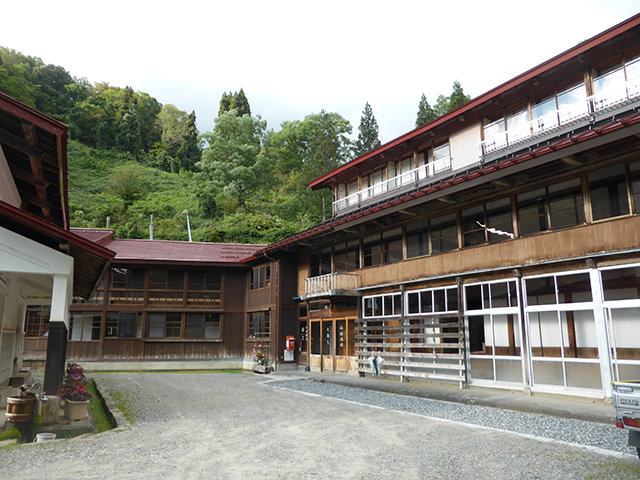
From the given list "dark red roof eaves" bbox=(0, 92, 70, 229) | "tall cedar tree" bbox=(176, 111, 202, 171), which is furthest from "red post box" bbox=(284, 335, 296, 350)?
"tall cedar tree" bbox=(176, 111, 202, 171)

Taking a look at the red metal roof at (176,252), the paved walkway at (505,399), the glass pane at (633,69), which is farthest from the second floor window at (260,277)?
the glass pane at (633,69)

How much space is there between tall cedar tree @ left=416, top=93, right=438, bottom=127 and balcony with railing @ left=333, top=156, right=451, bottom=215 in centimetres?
3152

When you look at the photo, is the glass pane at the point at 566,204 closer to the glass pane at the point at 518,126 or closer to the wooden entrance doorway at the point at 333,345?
the glass pane at the point at 518,126

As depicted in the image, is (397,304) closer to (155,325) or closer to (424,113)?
(155,325)

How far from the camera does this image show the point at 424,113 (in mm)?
51656

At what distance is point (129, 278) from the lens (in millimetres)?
23969

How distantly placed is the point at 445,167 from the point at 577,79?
17.1 ft

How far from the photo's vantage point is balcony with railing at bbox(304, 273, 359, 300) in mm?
17031

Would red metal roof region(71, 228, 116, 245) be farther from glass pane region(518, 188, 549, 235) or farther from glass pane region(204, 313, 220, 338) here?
glass pane region(518, 188, 549, 235)

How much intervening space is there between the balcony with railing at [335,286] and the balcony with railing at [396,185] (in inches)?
182

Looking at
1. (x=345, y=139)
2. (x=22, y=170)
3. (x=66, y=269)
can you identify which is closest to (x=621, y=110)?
(x=66, y=269)

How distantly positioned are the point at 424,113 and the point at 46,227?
4889 centimetres

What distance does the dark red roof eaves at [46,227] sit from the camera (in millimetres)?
7406

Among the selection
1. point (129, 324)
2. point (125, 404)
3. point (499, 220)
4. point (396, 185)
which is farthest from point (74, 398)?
point (129, 324)
